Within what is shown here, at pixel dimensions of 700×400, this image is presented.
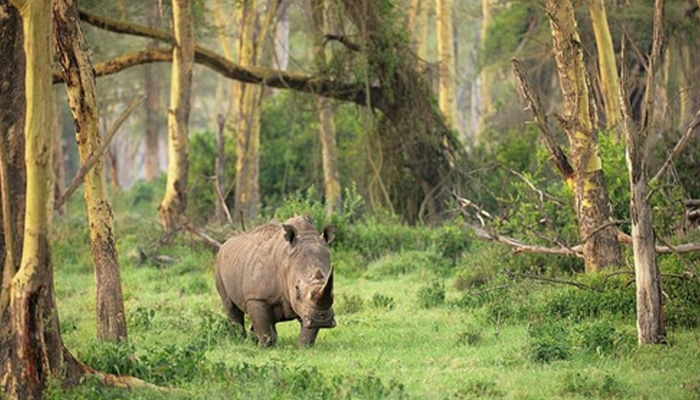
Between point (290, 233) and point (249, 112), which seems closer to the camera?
point (290, 233)

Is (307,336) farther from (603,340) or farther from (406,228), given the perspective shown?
(406,228)

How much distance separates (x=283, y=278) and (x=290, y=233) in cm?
45

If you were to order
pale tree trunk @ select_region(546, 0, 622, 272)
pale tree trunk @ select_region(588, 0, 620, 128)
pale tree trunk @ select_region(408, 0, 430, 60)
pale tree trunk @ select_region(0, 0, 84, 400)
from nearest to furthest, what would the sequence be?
pale tree trunk @ select_region(0, 0, 84, 400)
pale tree trunk @ select_region(546, 0, 622, 272)
pale tree trunk @ select_region(588, 0, 620, 128)
pale tree trunk @ select_region(408, 0, 430, 60)

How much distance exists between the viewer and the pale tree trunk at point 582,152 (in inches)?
609

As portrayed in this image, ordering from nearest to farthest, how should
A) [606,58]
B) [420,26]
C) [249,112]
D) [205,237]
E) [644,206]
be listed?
[644,206], [205,237], [606,58], [249,112], [420,26]

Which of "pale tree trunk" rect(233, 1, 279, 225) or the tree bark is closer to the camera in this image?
"pale tree trunk" rect(233, 1, 279, 225)

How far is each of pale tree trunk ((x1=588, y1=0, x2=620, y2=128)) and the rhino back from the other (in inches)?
326

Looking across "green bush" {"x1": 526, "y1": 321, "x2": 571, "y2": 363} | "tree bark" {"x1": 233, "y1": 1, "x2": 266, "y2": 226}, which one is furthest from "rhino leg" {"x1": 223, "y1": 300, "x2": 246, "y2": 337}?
"tree bark" {"x1": 233, "y1": 1, "x2": 266, "y2": 226}

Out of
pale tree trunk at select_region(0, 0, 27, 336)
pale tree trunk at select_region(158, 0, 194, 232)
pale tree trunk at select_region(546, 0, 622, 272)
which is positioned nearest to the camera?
pale tree trunk at select_region(0, 0, 27, 336)

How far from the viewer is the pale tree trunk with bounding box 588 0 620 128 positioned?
21.5m

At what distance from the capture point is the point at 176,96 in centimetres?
2325

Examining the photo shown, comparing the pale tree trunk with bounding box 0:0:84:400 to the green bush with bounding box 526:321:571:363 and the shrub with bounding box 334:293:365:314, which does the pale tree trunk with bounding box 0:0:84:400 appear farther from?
the shrub with bounding box 334:293:365:314

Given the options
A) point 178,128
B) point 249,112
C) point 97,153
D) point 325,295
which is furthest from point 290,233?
point 249,112

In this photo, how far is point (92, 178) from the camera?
12891 mm
